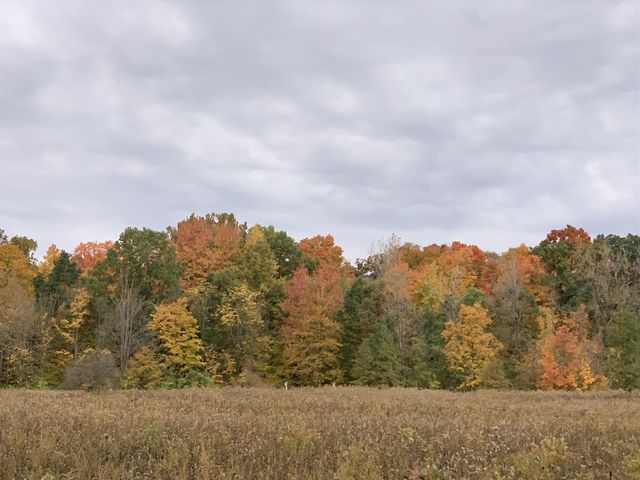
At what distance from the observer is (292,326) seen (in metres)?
51.7

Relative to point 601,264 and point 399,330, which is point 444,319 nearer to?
point 399,330

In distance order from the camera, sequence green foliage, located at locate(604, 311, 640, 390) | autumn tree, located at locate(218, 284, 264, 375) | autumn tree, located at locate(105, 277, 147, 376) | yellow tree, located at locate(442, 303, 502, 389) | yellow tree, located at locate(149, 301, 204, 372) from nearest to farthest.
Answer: green foliage, located at locate(604, 311, 640, 390)
autumn tree, located at locate(105, 277, 147, 376)
yellow tree, located at locate(442, 303, 502, 389)
yellow tree, located at locate(149, 301, 204, 372)
autumn tree, located at locate(218, 284, 264, 375)

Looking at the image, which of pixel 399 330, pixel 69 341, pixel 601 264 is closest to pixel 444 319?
pixel 399 330

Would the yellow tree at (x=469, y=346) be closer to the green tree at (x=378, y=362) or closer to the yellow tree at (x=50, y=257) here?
the green tree at (x=378, y=362)

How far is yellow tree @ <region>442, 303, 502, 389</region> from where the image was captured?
4494 cm

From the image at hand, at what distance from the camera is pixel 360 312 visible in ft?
164

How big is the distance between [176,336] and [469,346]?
81.3ft

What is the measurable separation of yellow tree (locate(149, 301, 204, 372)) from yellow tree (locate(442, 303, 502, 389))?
20950 millimetres

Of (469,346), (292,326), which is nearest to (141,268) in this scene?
(292,326)

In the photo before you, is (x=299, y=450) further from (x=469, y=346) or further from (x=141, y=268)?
(x=141, y=268)

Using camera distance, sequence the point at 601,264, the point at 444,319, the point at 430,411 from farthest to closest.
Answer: the point at 601,264
the point at 444,319
the point at 430,411

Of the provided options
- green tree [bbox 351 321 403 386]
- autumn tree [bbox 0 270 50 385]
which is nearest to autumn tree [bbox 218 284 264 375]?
green tree [bbox 351 321 403 386]

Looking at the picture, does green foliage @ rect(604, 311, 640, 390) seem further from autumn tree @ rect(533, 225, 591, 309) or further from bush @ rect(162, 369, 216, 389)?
bush @ rect(162, 369, 216, 389)

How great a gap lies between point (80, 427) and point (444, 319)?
154ft
